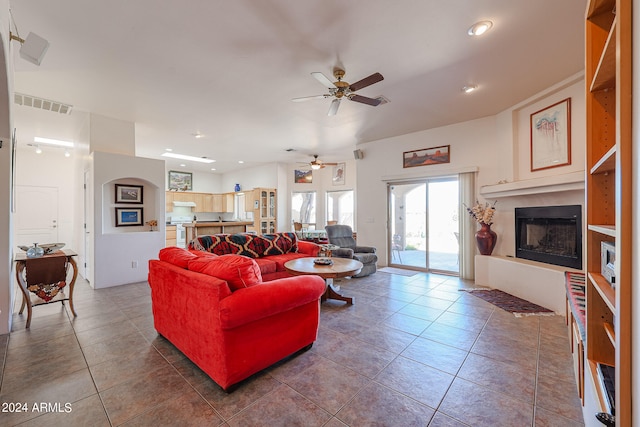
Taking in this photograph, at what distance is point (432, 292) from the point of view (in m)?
4.04

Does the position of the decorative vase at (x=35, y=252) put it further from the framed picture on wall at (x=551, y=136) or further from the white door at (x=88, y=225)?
the framed picture on wall at (x=551, y=136)

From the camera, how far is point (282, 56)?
276 centimetres

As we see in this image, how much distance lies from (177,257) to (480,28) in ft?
11.0

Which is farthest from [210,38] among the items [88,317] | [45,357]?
[88,317]

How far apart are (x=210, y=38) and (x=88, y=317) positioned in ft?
11.1

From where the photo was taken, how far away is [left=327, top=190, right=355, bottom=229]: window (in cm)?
830

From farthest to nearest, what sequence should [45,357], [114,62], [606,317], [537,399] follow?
[114,62] < [45,357] < [537,399] < [606,317]

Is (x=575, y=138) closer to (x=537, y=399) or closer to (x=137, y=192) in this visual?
(x=537, y=399)

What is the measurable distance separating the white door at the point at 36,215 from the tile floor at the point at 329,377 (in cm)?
502

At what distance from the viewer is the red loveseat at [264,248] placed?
404cm

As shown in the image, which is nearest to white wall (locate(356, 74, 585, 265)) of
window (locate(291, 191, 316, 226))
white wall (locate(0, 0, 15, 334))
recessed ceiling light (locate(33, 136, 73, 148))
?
window (locate(291, 191, 316, 226))

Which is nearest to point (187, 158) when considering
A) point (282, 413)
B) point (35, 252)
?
point (35, 252)

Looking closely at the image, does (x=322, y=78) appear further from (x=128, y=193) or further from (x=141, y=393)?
(x=128, y=193)

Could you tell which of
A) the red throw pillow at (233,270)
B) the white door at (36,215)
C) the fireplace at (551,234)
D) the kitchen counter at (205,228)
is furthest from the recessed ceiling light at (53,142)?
the fireplace at (551,234)
